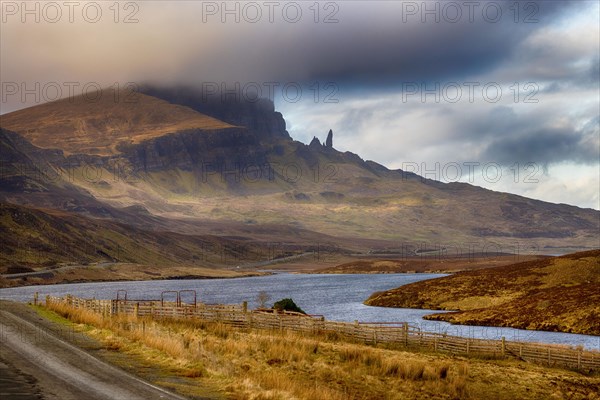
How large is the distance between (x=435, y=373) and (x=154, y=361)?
15.5 m

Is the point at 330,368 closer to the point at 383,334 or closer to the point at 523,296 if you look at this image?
the point at 383,334

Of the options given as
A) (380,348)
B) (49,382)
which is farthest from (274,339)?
(49,382)

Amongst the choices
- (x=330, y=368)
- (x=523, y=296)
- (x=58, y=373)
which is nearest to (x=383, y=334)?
(x=330, y=368)

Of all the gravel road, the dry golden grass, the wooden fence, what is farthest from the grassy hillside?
the gravel road

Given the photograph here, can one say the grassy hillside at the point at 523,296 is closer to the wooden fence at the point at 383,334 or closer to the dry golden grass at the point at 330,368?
the wooden fence at the point at 383,334

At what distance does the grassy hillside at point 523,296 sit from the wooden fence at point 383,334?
2299cm

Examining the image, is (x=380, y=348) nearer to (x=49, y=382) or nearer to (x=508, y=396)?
(x=508, y=396)

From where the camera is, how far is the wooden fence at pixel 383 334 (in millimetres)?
47688

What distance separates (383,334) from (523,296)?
42674 millimetres

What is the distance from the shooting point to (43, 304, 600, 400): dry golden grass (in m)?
35.0

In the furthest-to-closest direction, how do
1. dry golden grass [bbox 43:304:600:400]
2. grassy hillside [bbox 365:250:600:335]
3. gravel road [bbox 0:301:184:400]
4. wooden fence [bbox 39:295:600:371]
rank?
1. grassy hillside [bbox 365:250:600:335]
2. wooden fence [bbox 39:295:600:371]
3. dry golden grass [bbox 43:304:600:400]
4. gravel road [bbox 0:301:184:400]

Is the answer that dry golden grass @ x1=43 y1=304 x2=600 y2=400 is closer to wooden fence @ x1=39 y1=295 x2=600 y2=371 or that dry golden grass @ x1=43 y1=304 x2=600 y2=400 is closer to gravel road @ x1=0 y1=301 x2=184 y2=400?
wooden fence @ x1=39 y1=295 x2=600 y2=371

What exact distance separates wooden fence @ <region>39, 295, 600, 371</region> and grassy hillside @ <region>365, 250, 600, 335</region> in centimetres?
2299

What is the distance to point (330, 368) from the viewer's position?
41.9 metres
